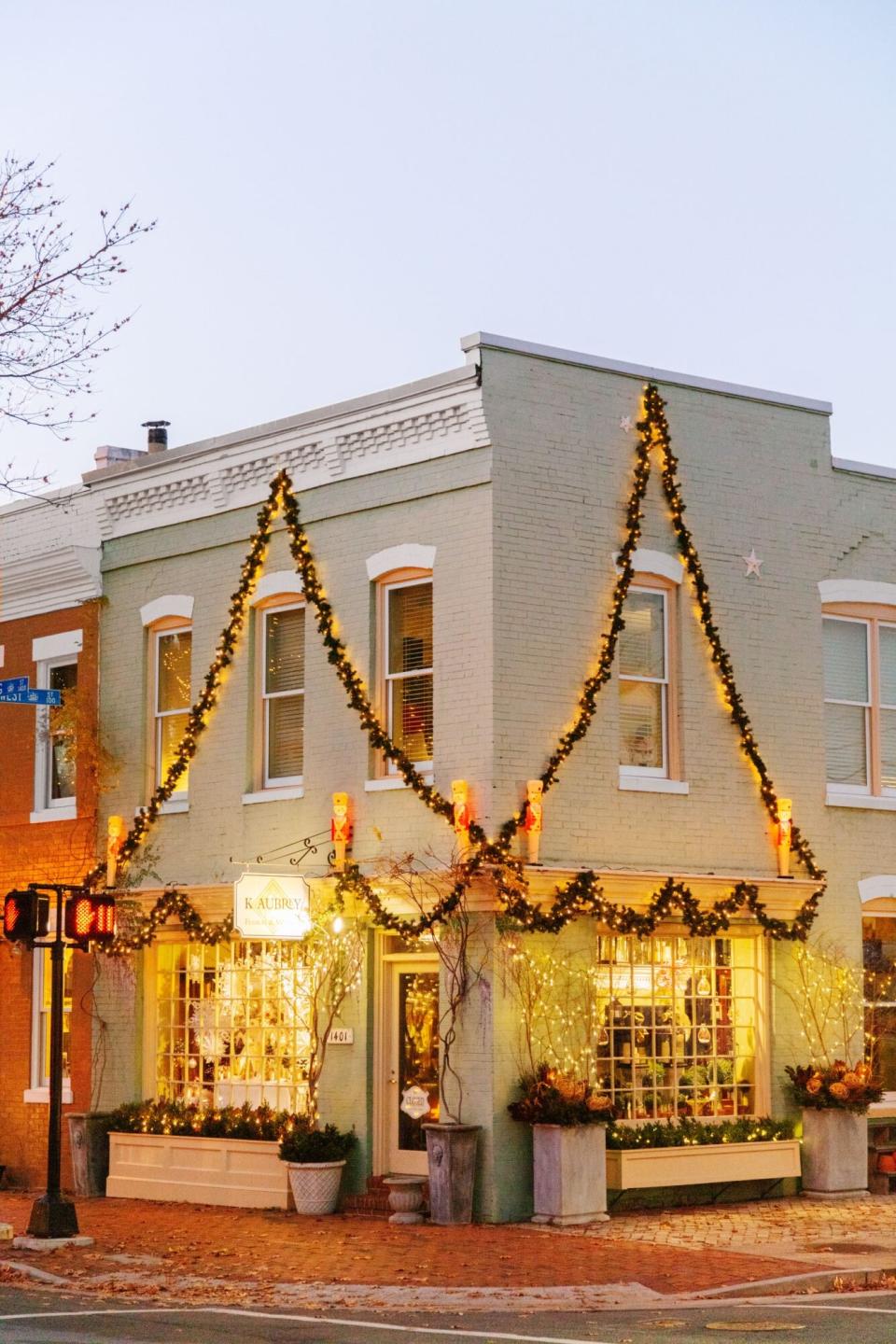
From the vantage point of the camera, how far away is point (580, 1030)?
62.8 ft

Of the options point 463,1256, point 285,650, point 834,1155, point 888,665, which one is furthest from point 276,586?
point 834,1155

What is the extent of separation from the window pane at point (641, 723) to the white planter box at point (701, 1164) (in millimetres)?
3711

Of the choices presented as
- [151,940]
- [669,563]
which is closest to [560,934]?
[669,563]

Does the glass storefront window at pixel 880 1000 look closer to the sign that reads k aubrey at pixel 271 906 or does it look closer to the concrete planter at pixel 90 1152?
the sign that reads k aubrey at pixel 271 906

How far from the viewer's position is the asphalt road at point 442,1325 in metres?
12.1

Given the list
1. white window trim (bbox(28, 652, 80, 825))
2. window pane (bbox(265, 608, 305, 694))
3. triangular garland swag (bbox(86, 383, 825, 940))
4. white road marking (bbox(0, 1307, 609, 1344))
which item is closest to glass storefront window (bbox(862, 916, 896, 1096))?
triangular garland swag (bbox(86, 383, 825, 940))

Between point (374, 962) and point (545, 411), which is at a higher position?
point (545, 411)

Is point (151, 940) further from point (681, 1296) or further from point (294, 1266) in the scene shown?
point (681, 1296)

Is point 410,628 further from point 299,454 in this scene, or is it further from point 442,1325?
point 442,1325

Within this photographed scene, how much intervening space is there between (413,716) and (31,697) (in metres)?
3.68

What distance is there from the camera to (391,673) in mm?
20328

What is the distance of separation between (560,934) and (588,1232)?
9.17 ft

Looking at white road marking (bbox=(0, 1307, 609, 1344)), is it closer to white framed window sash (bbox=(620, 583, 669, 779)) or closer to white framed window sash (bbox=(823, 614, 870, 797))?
white framed window sash (bbox=(620, 583, 669, 779))

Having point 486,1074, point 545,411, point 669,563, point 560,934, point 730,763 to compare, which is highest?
point 545,411
